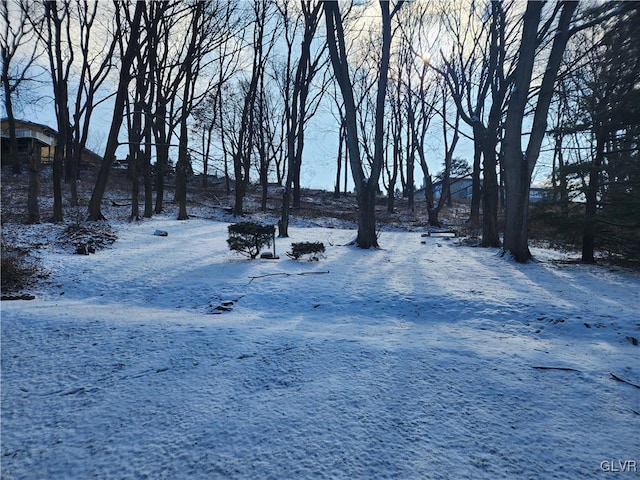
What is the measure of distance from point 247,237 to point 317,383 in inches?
216

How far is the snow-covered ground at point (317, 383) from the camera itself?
1.92m

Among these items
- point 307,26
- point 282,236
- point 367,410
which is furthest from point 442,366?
point 307,26

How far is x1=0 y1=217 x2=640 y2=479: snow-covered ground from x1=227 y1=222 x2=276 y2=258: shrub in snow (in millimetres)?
2057

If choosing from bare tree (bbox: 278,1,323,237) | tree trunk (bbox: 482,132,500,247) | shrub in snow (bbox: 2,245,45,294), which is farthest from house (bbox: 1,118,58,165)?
tree trunk (bbox: 482,132,500,247)

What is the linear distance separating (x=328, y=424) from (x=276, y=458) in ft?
1.40

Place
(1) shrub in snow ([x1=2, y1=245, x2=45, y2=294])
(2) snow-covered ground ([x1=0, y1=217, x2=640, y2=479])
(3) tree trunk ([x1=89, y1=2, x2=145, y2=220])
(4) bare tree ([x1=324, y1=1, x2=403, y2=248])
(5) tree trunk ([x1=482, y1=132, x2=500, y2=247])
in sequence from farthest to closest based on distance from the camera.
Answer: (3) tree trunk ([x1=89, y1=2, x2=145, y2=220]) < (5) tree trunk ([x1=482, y1=132, x2=500, y2=247]) < (4) bare tree ([x1=324, y1=1, x2=403, y2=248]) < (1) shrub in snow ([x1=2, y1=245, x2=45, y2=294]) < (2) snow-covered ground ([x1=0, y1=217, x2=640, y2=479])

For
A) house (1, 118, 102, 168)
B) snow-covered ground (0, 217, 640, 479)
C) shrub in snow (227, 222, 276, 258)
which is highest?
house (1, 118, 102, 168)

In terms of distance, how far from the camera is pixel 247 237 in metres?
7.80

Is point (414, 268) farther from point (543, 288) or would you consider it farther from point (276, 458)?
point (276, 458)

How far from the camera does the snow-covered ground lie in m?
1.92

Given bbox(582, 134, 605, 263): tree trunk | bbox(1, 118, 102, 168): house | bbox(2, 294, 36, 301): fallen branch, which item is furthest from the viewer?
bbox(1, 118, 102, 168): house

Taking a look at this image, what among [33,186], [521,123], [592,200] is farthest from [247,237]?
[592,200]

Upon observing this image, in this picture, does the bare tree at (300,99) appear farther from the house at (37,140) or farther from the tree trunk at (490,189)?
the house at (37,140)

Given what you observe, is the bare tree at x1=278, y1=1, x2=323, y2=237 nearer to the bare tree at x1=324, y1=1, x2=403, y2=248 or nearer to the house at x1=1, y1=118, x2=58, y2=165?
the bare tree at x1=324, y1=1, x2=403, y2=248
